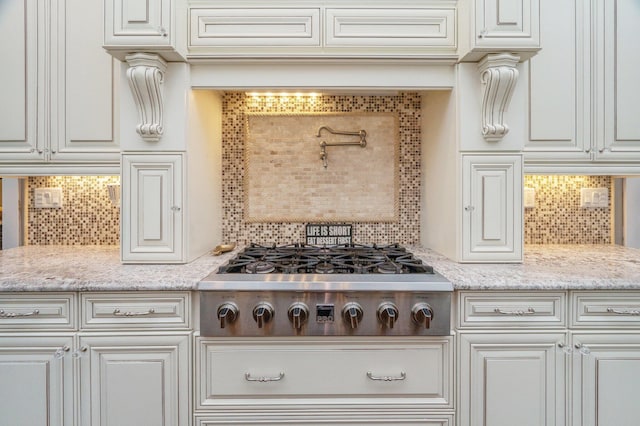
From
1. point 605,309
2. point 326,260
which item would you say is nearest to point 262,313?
point 326,260

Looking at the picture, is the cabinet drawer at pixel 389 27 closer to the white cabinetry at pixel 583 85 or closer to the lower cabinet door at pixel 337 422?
the white cabinetry at pixel 583 85

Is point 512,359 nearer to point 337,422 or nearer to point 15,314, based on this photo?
point 337,422

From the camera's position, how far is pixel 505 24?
1.53 metres

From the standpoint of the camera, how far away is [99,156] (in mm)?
1803

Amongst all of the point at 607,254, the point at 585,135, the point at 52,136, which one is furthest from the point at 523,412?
the point at 52,136

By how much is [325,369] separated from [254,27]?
4.94 ft

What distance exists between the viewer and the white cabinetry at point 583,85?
180cm

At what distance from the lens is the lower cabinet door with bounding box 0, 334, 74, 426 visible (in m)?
1.38

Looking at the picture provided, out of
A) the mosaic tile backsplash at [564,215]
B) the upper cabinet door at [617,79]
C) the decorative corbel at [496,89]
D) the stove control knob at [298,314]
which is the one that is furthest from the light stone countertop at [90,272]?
the upper cabinet door at [617,79]

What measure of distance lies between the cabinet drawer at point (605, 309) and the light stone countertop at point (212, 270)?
0.05 metres

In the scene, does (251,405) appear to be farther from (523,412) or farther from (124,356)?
(523,412)

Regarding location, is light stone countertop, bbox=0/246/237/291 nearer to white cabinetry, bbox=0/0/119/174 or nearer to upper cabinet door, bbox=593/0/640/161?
white cabinetry, bbox=0/0/119/174

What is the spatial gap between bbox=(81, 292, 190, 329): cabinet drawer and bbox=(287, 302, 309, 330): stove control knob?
0.41 m

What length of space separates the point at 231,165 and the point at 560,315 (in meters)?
1.75
